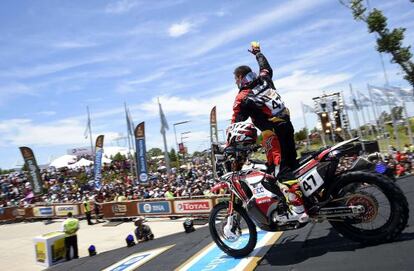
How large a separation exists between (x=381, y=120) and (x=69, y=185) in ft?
91.0

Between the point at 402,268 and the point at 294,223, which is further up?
the point at 294,223

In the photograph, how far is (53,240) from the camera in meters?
11.2

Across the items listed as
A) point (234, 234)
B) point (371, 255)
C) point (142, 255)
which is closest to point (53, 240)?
point (142, 255)

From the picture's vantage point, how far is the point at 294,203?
4.43 m

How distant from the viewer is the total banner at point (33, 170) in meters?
30.6

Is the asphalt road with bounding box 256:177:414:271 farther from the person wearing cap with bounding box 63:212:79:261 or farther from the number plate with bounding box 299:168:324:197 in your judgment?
the person wearing cap with bounding box 63:212:79:261

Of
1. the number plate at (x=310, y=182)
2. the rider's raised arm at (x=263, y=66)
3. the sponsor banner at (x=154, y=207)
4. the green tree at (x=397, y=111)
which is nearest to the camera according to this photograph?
the number plate at (x=310, y=182)

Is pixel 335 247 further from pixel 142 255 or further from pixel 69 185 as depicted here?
pixel 69 185

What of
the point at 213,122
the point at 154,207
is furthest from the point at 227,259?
the point at 213,122

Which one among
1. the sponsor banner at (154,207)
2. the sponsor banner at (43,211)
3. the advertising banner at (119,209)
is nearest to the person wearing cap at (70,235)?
the sponsor banner at (154,207)

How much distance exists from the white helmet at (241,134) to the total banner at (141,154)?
25861mm

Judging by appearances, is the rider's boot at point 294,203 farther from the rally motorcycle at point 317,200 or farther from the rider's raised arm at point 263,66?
the rider's raised arm at point 263,66

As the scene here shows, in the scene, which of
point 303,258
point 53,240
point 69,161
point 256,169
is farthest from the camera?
point 69,161

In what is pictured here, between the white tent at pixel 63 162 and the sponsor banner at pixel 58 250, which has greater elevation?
the white tent at pixel 63 162
